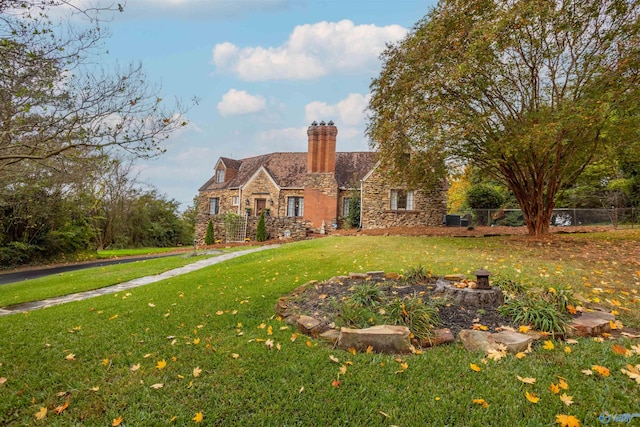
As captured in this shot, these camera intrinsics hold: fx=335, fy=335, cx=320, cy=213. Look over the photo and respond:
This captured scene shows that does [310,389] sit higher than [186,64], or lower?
lower

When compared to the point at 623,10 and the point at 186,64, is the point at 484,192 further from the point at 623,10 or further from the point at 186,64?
the point at 186,64

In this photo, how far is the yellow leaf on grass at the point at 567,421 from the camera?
2453 millimetres

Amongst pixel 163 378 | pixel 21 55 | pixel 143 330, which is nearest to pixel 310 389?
pixel 163 378

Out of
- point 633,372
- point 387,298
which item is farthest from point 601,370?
point 387,298

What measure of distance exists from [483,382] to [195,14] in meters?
8.70

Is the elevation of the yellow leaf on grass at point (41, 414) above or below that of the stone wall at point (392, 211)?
below

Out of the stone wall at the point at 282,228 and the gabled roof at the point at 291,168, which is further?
the gabled roof at the point at 291,168

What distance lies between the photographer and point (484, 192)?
80.0 feet

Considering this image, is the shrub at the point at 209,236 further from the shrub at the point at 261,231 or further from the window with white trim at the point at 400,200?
the window with white trim at the point at 400,200

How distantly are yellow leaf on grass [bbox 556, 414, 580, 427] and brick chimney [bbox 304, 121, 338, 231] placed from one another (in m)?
21.3

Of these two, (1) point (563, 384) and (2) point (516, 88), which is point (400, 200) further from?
(1) point (563, 384)

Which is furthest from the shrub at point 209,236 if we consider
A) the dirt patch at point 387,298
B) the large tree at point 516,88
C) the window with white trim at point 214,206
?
the dirt patch at point 387,298

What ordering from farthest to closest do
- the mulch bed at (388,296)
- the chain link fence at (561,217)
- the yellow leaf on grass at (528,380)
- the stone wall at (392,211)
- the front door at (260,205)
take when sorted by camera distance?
1. the front door at (260,205)
2. the stone wall at (392,211)
3. the chain link fence at (561,217)
4. the mulch bed at (388,296)
5. the yellow leaf on grass at (528,380)

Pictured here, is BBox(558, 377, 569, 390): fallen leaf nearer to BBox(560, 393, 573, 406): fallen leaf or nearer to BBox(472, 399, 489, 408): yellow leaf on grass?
BBox(560, 393, 573, 406): fallen leaf
